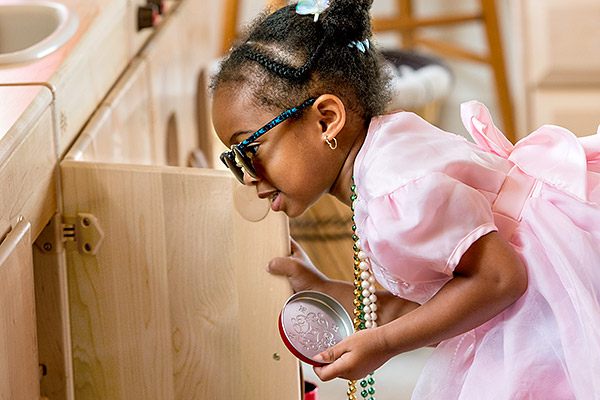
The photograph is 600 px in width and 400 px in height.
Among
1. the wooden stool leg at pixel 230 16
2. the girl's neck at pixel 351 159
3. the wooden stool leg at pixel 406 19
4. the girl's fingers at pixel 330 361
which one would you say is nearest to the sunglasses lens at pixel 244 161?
the girl's neck at pixel 351 159

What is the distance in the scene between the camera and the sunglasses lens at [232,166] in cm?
102

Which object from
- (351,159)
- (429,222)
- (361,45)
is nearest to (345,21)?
(361,45)

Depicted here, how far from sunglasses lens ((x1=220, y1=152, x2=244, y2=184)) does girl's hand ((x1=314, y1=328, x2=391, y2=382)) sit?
22cm

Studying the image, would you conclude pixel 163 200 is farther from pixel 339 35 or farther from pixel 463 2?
pixel 463 2

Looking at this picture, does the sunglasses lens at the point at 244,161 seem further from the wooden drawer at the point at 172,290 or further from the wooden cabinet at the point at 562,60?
the wooden cabinet at the point at 562,60

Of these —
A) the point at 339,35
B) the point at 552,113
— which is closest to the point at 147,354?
the point at 339,35

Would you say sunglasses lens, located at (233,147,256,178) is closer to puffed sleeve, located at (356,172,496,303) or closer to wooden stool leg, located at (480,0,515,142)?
puffed sleeve, located at (356,172,496,303)

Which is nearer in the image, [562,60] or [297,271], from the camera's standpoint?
[297,271]

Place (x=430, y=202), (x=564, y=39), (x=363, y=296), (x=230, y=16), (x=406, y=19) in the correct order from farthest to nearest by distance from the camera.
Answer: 1. (x=406, y=19)
2. (x=230, y=16)
3. (x=564, y=39)
4. (x=363, y=296)
5. (x=430, y=202)

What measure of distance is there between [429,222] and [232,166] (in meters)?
0.25

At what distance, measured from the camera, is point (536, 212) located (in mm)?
970

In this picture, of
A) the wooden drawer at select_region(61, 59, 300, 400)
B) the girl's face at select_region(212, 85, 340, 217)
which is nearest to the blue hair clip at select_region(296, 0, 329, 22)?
the girl's face at select_region(212, 85, 340, 217)

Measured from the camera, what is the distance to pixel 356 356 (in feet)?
3.10

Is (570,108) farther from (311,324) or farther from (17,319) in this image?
(17,319)
